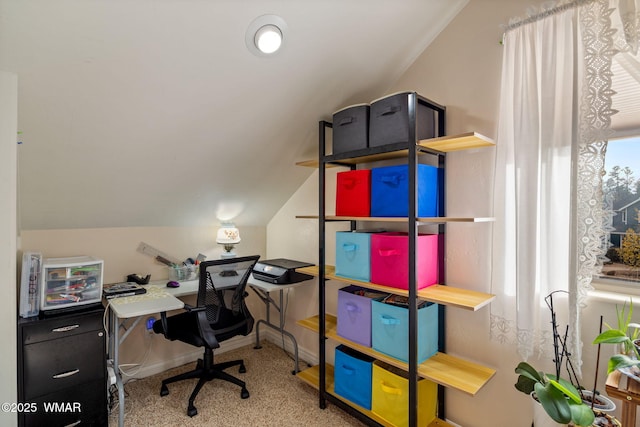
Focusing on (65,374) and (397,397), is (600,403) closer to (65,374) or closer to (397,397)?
(397,397)

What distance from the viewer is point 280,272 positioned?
102 inches

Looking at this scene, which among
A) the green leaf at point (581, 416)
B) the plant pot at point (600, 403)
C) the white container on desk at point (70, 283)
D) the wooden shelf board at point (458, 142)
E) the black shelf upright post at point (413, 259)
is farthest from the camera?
the white container on desk at point (70, 283)

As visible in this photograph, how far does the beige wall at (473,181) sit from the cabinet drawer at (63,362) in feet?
6.79

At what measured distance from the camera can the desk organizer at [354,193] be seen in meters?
1.93

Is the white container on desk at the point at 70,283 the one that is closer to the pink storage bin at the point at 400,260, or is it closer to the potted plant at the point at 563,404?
the pink storage bin at the point at 400,260

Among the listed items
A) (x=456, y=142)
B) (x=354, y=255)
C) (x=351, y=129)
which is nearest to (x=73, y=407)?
(x=354, y=255)

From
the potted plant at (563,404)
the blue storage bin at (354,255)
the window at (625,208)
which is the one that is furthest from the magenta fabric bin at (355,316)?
the window at (625,208)

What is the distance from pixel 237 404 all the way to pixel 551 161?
7.73 ft

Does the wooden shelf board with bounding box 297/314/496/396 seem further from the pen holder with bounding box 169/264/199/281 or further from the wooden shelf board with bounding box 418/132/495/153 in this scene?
the pen holder with bounding box 169/264/199/281

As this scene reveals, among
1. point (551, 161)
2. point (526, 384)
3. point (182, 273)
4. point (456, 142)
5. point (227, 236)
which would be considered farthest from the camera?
point (227, 236)

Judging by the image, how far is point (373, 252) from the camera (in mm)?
1885

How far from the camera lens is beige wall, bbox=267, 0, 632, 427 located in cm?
170

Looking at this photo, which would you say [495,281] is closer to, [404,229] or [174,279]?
[404,229]

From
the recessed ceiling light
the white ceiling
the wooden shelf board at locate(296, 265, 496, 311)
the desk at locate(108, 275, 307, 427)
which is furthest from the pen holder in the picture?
the recessed ceiling light
